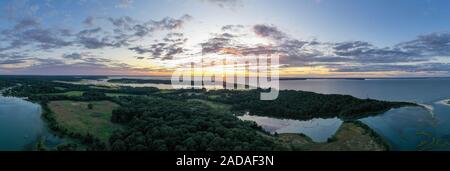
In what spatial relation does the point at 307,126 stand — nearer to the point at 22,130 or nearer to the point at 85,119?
the point at 85,119

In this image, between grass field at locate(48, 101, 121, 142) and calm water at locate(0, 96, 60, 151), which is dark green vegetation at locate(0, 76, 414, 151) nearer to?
grass field at locate(48, 101, 121, 142)

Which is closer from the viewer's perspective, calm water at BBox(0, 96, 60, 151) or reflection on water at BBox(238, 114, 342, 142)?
calm water at BBox(0, 96, 60, 151)

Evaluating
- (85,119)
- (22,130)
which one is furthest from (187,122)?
(22,130)

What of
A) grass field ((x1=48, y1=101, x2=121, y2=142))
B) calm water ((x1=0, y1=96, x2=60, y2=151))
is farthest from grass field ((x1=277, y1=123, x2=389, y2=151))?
calm water ((x1=0, y1=96, x2=60, y2=151))

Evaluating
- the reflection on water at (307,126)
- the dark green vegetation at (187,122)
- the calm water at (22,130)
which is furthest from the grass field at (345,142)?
the calm water at (22,130)

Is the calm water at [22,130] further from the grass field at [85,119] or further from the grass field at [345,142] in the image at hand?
the grass field at [345,142]
